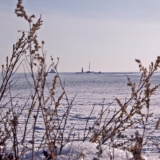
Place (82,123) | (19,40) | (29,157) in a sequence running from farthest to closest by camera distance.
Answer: (82,123)
(19,40)
(29,157)

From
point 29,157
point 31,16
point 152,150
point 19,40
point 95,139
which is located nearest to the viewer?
point 31,16

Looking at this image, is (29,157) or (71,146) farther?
(71,146)

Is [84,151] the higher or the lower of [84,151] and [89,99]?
the higher

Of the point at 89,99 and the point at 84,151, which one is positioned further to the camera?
the point at 89,99

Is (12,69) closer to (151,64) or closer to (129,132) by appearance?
(151,64)

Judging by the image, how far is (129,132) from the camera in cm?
802

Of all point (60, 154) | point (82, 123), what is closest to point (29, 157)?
point (60, 154)

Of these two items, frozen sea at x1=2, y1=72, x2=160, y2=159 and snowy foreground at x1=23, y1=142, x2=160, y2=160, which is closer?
snowy foreground at x1=23, y1=142, x2=160, y2=160

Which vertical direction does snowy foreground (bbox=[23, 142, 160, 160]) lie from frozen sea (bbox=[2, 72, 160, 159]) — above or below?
above

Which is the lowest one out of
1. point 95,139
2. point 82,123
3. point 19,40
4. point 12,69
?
point 82,123

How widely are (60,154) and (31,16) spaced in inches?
44.1

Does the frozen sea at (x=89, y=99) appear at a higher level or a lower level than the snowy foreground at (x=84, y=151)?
lower

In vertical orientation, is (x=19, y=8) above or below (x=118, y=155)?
above

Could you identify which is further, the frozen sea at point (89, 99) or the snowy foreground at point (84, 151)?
the frozen sea at point (89, 99)
